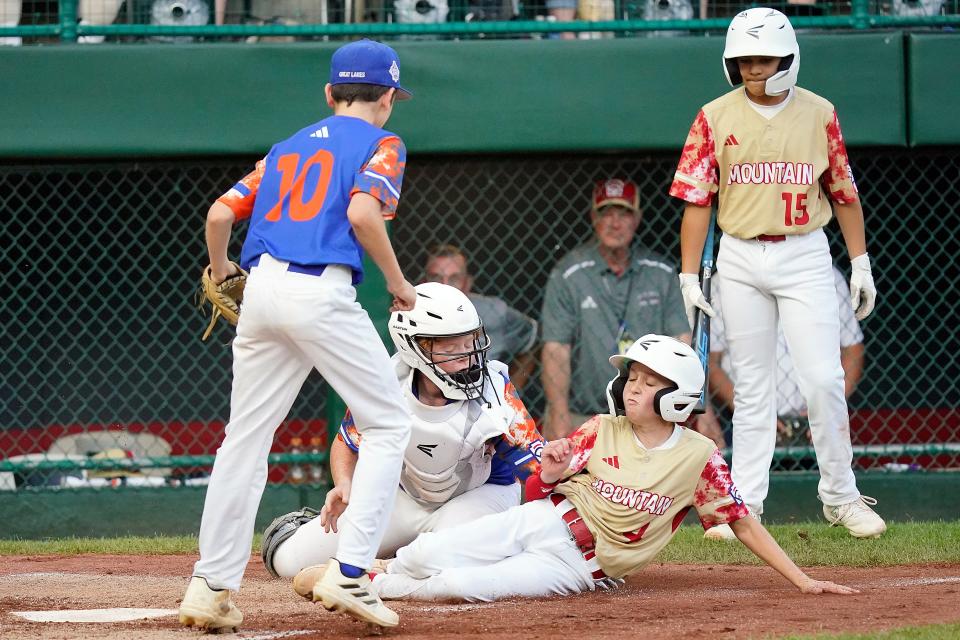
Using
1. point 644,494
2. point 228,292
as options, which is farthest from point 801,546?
point 228,292

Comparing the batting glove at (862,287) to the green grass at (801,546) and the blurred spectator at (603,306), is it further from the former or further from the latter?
the blurred spectator at (603,306)

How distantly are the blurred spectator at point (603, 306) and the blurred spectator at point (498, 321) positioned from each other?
22cm

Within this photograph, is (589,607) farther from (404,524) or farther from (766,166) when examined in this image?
(766,166)

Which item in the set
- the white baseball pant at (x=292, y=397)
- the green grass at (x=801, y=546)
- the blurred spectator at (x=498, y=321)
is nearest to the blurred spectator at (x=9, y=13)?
the blurred spectator at (x=498, y=321)

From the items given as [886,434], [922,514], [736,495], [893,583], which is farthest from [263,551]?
[886,434]

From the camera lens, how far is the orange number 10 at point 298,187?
3.76 m

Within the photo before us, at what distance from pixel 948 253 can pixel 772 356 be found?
8.44 feet

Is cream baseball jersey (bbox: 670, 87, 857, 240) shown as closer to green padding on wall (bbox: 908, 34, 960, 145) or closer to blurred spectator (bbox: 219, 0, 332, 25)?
green padding on wall (bbox: 908, 34, 960, 145)

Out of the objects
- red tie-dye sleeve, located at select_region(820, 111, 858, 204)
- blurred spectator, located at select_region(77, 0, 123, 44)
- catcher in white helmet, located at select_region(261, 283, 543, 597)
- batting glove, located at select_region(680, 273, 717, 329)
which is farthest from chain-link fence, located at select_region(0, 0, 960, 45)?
catcher in white helmet, located at select_region(261, 283, 543, 597)

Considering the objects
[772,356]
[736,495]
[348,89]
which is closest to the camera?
[348,89]

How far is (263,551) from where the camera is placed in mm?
4945

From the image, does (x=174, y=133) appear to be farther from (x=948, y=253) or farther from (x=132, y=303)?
(x=948, y=253)

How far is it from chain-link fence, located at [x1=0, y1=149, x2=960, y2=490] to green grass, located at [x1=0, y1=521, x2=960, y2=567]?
131 centimetres

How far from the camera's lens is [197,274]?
313 inches
